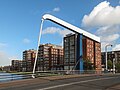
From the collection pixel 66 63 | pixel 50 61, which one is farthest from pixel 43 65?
pixel 66 63

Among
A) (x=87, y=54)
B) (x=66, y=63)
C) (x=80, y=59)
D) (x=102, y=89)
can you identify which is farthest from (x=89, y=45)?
(x=102, y=89)

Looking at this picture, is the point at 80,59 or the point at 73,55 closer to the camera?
the point at 80,59

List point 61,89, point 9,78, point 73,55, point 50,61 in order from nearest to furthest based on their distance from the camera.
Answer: point 61,89 < point 9,78 < point 73,55 < point 50,61

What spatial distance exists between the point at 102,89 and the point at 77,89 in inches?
82.0

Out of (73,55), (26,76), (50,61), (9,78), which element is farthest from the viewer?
(50,61)

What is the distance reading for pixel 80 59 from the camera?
60.6 metres

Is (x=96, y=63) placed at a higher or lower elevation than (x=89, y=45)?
lower

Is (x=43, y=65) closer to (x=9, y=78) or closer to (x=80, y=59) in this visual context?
(x=80, y=59)

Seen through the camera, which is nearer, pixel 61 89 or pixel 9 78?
pixel 61 89

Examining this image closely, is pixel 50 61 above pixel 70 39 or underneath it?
underneath

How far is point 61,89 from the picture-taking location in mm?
21000

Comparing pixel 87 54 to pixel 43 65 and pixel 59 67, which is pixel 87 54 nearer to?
pixel 59 67

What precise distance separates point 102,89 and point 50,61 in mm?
175205

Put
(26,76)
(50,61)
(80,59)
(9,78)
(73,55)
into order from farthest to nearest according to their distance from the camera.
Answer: (50,61), (73,55), (80,59), (26,76), (9,78)
